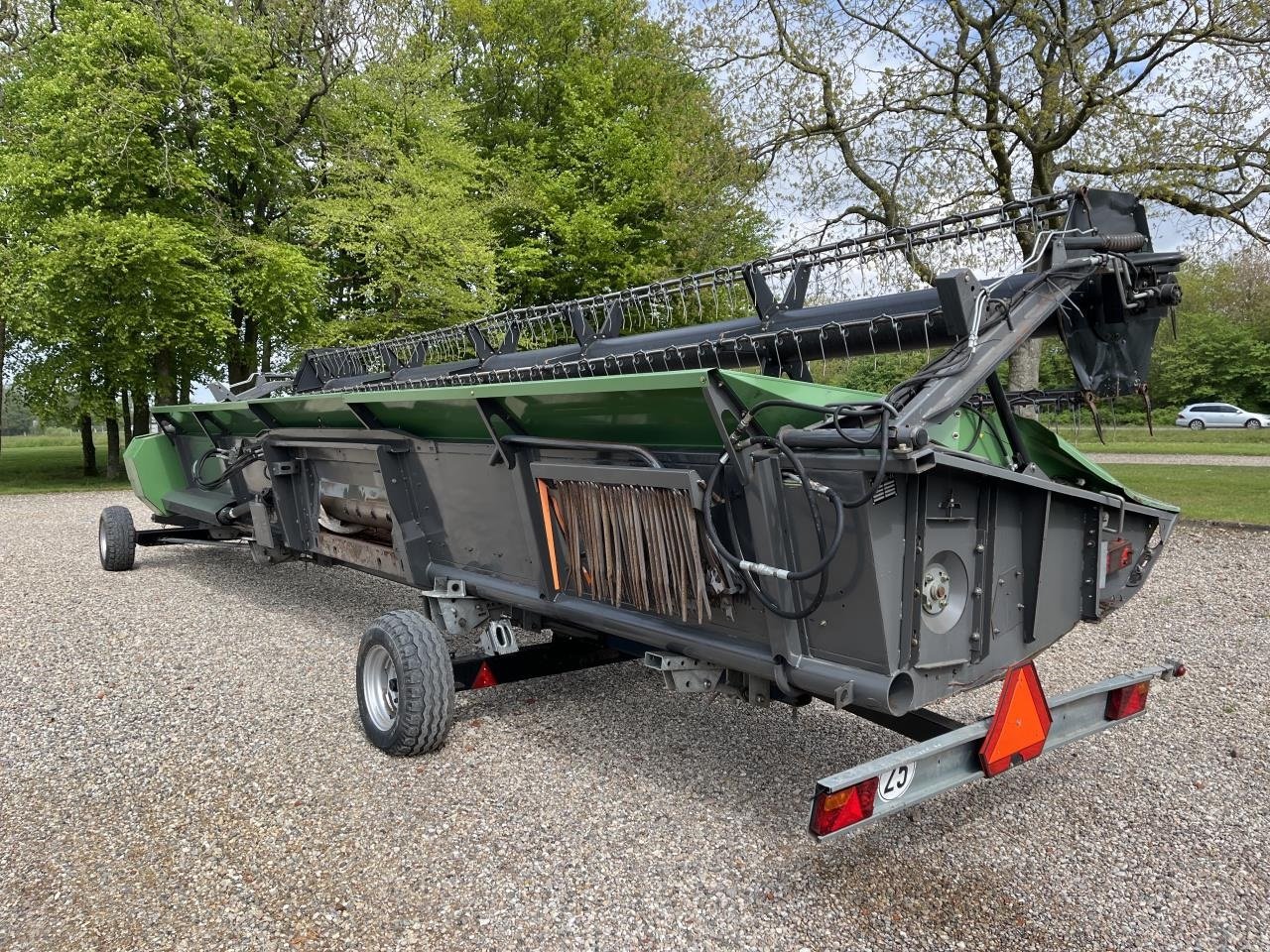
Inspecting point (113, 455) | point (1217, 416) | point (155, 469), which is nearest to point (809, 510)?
point (155, 469)

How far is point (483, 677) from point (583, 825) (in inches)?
39.7

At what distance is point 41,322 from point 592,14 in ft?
51.6

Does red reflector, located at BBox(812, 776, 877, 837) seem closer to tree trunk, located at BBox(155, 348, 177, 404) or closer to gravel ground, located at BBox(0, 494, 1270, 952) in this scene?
gravel ground, located at BBox(0, 494, 1270, 952)

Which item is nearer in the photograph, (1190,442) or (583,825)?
(583,825)

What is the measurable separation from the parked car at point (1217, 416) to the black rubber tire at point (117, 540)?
38.1 metres

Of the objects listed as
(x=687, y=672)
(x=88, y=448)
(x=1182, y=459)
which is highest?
(x=88, y=448)

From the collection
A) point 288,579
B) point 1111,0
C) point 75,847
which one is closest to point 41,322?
point 288,579

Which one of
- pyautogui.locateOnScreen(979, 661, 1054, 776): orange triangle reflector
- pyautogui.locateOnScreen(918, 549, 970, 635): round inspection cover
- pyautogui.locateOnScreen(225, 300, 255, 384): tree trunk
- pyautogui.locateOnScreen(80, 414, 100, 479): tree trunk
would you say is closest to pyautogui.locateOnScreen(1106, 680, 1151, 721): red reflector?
pyautogui.locateOnScreen(979, 661, 1054, 776): orange triangle reflector

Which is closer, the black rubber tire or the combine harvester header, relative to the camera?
the combine harvester header

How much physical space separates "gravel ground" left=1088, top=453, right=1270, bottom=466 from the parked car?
15768 mm

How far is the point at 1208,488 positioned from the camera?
1388 cm

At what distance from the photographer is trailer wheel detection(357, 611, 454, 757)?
3.86 m

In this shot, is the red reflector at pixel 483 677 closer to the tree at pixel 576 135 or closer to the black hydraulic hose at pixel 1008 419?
the black hydraulic hose at pixel 1008 419

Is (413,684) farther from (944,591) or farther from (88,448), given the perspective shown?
(88,448)
